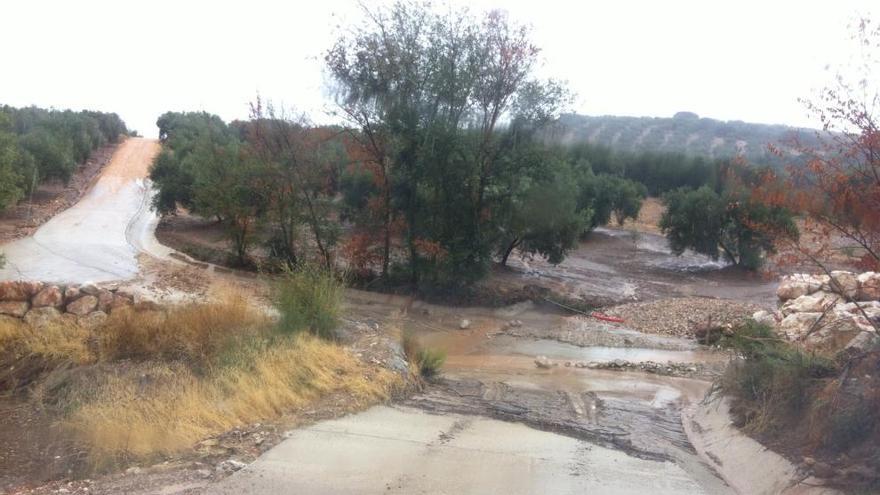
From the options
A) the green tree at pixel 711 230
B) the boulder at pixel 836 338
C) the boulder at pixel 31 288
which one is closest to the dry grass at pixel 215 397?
the boulder at pixel 31 288

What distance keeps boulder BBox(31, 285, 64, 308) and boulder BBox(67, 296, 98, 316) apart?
0.20 m

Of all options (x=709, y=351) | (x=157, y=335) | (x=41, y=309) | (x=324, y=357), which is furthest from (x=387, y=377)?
(x=709, y=351)

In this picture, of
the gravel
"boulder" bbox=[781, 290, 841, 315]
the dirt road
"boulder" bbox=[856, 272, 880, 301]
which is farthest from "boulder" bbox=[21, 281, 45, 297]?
"boulder" bbox=[856, 272, 880, 301]

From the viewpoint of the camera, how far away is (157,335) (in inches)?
473

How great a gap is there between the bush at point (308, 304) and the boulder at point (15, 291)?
14.3 feet

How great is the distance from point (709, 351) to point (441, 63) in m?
11.9

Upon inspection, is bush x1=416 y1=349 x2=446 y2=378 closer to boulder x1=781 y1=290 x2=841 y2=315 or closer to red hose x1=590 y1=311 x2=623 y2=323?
boulder x1=781 y1=290 x2=841 y2=315

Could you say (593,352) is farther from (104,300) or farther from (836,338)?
(104,300)

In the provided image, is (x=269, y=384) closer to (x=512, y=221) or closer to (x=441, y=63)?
(x=441, y=63)

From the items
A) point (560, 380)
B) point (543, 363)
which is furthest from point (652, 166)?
point (560, 380)

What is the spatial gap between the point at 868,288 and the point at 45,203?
114 feet

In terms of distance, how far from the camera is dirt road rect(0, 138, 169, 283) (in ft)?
73.2

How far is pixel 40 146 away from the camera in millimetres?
36938

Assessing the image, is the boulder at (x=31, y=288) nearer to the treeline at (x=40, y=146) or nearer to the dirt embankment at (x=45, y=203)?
the treeline at (x=40, y=146)
